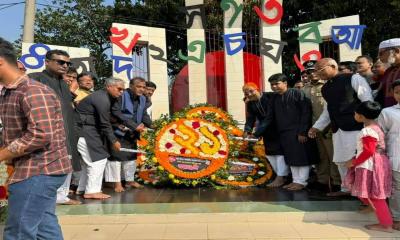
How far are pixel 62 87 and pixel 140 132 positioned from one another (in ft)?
5.37

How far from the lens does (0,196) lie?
3.93 m

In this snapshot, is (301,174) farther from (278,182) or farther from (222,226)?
(222,226)

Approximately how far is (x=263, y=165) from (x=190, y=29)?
477 cm

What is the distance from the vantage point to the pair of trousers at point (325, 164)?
18.2ft

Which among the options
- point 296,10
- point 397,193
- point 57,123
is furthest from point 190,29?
point 296,10

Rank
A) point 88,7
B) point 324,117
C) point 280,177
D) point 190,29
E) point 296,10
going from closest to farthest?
point 324,117 < point 280,177 < point 190,29 < point 296,10 < point 88,7

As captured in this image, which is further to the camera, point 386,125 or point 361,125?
point 361,125

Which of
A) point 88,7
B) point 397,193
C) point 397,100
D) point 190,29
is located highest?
point 88,7

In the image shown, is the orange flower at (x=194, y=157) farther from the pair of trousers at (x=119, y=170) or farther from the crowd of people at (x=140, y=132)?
the pair of trousers at (x=119, y=170)

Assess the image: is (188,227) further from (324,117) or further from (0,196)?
(324,117)

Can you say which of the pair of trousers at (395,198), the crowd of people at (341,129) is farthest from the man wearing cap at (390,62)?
the pair of trousers at (395,198)

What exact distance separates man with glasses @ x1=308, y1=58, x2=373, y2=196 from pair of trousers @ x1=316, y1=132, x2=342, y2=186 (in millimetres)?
491

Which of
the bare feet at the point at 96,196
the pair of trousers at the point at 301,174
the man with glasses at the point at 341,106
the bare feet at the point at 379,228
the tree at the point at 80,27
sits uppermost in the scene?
the tree at the point at 80,27

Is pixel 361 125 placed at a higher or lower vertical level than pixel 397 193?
higher
